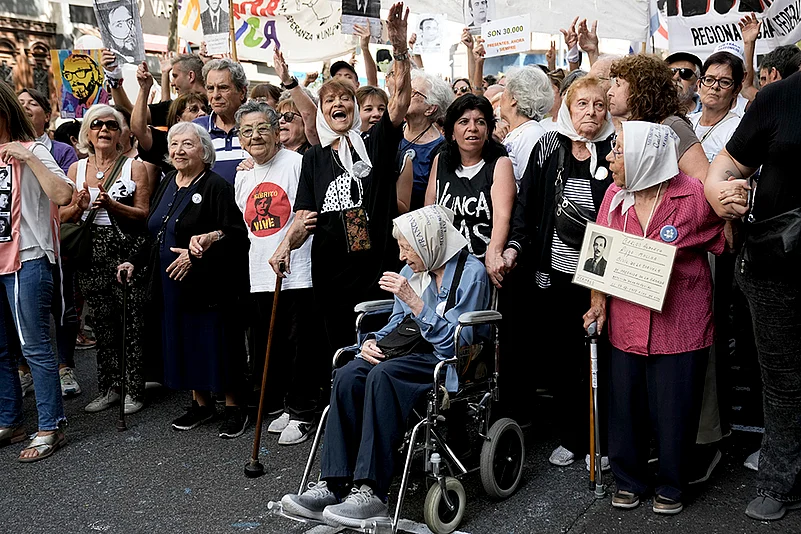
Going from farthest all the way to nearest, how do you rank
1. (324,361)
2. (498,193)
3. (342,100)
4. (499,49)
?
(499,49), (324,361), (342,100), (498,193)

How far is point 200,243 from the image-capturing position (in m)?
5.24

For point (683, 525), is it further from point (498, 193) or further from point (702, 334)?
point (498, 193)

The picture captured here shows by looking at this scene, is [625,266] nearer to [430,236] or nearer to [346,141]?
[430,236]

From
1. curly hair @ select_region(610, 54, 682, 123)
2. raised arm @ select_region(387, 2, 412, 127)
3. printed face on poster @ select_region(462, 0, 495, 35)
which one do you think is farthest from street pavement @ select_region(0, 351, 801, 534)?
printed face on poster @ select_region(462, 0, 495, 35)

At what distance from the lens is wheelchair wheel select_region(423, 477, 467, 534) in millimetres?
3670

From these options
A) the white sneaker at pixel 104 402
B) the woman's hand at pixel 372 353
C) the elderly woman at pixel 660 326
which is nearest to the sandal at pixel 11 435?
the white sneaker at pixel 104 402

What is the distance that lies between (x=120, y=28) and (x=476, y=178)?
168 inches

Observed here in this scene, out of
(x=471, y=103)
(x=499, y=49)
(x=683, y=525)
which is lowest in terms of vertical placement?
(x=683, y=525)

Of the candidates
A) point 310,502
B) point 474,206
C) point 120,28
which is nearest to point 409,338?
point 310,502

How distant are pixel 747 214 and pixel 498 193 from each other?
142cm

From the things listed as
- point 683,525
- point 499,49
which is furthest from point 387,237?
point 499,49

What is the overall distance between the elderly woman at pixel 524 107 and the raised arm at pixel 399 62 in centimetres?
81

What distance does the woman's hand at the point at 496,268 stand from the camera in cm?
434

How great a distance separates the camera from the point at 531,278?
484 centimetres
